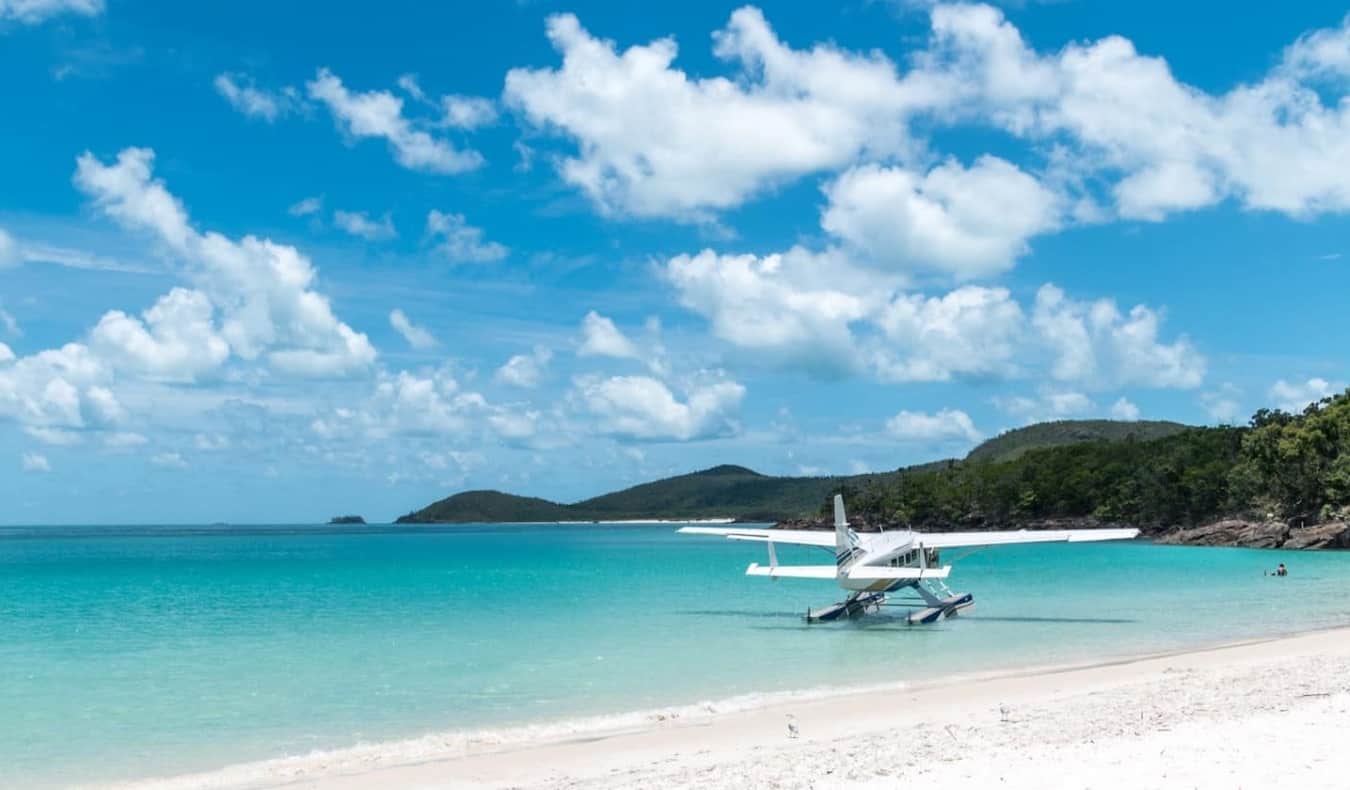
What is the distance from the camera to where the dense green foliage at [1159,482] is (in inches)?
2633

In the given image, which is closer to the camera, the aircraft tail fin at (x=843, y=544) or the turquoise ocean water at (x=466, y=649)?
the turquoise ocean water at (x=466, y=649)

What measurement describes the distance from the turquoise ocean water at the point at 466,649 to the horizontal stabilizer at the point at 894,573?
1029 mm

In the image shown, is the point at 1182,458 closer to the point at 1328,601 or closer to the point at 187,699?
the point at 1328,601

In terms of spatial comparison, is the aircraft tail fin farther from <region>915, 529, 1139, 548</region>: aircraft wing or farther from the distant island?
the distant island

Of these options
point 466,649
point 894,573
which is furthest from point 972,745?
point 894,573

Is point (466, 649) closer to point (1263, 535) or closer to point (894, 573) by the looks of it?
point (894, 573)

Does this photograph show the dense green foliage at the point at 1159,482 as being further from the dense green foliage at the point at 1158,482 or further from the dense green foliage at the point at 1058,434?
the dense green foliage at the point at 1058,434

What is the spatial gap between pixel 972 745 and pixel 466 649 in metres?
12.9

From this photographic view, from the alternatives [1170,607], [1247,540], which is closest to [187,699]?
[1170,607]

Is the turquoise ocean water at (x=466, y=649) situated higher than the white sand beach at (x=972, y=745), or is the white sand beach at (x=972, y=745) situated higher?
the white sand beach at (x=972, y=745)

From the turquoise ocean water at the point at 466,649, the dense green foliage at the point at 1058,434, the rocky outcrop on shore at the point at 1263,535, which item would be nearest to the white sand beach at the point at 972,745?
the turquoise ocean water at the point at 466,649

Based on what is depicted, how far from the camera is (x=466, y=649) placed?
66.0ft

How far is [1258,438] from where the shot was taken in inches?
2820

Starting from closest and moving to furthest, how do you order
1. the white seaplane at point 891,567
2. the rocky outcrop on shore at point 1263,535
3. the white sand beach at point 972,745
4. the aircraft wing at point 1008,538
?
1. the white sand beach at point 972,745
2. the aircraft wing at point 1008,538
3. the white seaplane at point 891,567
4. the rocky outcrop on shore at point 1263,535
